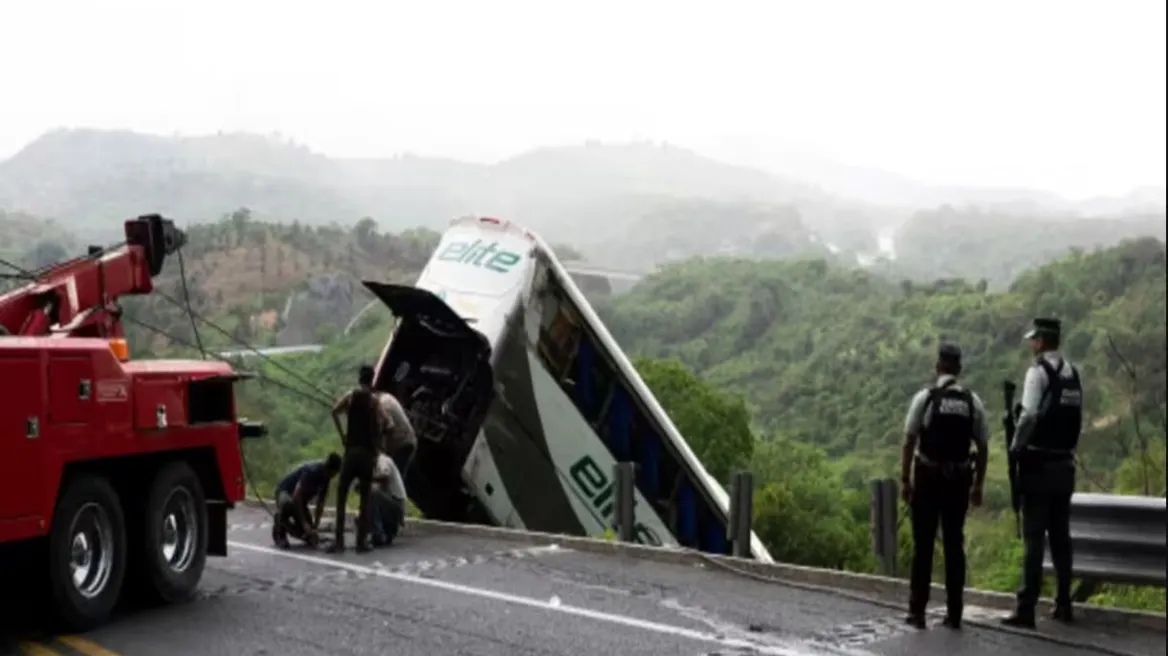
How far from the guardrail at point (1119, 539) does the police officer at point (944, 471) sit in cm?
89

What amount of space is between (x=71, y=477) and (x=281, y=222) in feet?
187

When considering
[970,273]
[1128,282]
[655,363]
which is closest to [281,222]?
[655,363]

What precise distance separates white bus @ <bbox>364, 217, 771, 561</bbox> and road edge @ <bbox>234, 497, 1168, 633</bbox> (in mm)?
1527

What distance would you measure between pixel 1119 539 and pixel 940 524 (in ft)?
4.04

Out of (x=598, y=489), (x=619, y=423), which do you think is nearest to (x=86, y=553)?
(x=598, y=489)

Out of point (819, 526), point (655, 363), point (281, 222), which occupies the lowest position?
point (819, 526)

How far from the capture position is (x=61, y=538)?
728 cm

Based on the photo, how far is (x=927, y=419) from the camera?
7.47 metres

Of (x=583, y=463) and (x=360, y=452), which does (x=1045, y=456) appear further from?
(x=583, y=463)

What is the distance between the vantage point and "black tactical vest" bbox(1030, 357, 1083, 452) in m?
7.50

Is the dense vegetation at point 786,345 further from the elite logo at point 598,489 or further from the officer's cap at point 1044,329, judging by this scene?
the elite logo at point 598,489

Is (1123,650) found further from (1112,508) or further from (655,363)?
(655,363)

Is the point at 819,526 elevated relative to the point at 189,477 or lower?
lower

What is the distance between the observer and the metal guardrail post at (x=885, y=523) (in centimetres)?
961
